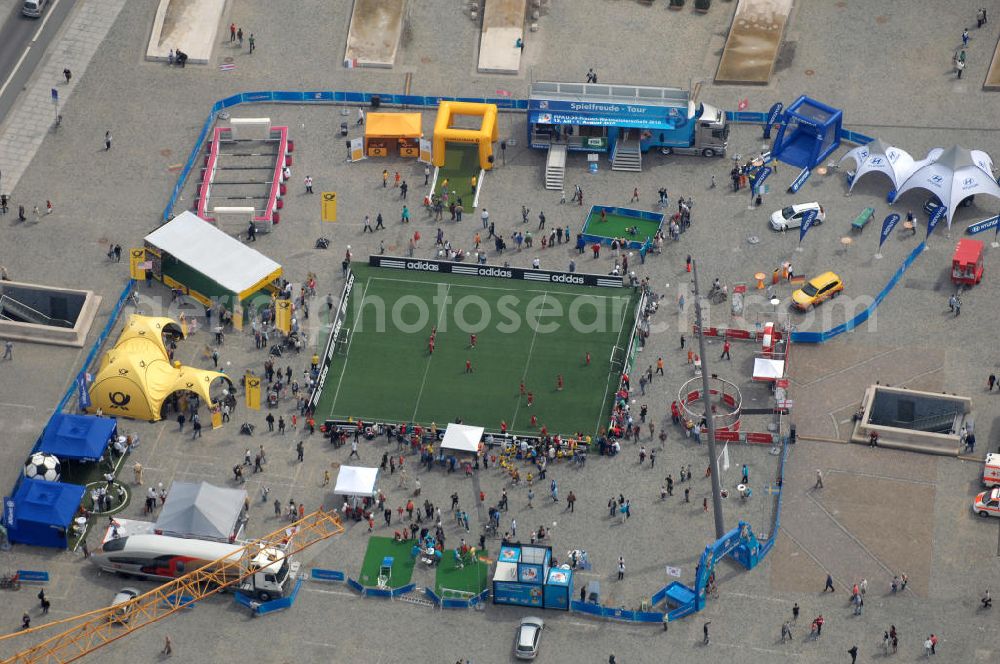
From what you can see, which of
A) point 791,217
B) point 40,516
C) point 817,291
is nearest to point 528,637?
point 40,516

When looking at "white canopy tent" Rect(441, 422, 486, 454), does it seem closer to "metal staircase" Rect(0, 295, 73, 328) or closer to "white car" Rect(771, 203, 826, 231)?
"metal staircase" Rect(0, 295, 73, 328)

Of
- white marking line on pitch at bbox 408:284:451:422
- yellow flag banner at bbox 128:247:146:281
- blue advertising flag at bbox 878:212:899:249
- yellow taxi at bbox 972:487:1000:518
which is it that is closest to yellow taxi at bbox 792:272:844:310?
blue advertising flag at bbox 878:212:899:249

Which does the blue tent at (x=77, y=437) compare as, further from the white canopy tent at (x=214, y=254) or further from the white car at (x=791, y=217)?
the white car at (x=791, y=217)

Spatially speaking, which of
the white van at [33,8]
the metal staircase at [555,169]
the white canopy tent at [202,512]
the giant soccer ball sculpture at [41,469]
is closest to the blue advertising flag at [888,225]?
the metal staircase at [555,169]

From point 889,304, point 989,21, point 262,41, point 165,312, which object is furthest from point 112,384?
point 989,21

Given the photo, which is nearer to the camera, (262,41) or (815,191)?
(815,191)

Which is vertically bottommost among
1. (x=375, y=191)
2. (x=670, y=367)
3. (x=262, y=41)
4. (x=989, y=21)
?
(x=670, y=367)

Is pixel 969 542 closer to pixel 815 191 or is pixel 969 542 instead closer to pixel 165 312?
pixel 815 191
